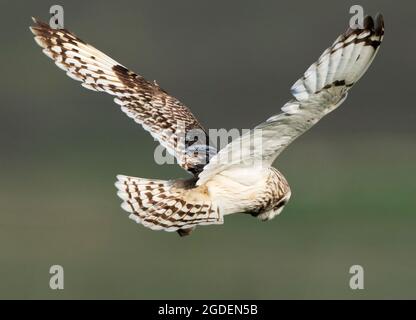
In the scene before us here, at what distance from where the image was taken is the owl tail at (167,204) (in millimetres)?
8367

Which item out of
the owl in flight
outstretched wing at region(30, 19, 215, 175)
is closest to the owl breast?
the owl in flight

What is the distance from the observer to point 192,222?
841cm

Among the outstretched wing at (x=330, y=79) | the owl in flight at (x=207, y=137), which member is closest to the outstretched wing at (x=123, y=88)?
the owl in flight at (x=207, y=137)

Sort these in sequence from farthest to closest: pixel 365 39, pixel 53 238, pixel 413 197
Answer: pixel 413 197 < pixel 53 238 < pixel 365 39

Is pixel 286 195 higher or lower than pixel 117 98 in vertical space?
lower

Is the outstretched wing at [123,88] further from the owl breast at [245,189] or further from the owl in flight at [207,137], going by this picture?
the owl breast at [245,189]

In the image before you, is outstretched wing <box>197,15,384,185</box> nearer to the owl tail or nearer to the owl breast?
the owl breast

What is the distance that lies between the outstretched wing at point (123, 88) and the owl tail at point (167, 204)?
76cm

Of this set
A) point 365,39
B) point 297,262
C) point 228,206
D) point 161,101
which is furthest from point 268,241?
point 365,39

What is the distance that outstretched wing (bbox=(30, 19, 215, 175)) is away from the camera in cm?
930

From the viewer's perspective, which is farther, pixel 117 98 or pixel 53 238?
pixel 53 238

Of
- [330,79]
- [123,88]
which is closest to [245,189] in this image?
[330,79]

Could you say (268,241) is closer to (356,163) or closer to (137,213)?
(356,163)

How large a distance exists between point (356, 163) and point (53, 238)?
4.49 m
